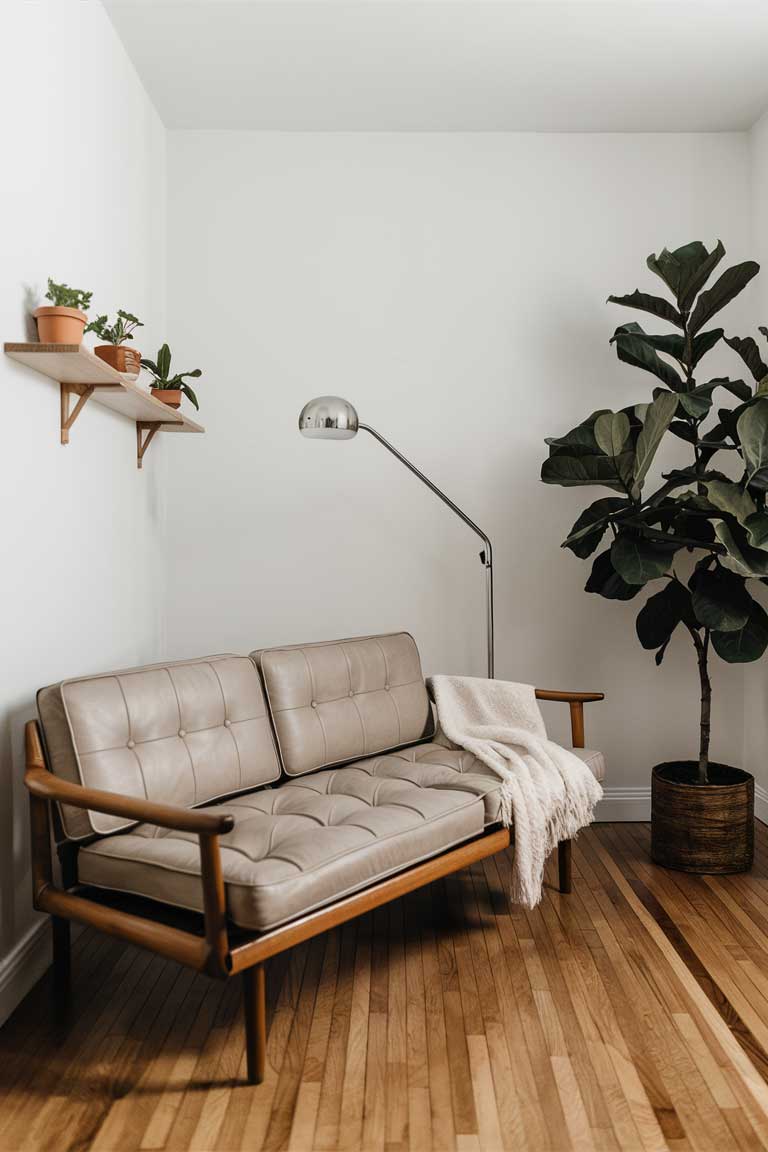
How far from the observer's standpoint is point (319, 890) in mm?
1993

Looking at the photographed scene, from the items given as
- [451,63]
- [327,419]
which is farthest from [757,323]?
[327,419]

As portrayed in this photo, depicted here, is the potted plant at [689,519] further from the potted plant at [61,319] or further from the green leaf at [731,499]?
the potted plant at [61,319]

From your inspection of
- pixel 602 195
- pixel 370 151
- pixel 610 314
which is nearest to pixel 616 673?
pixel 610 314

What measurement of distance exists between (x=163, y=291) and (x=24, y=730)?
7.05ft

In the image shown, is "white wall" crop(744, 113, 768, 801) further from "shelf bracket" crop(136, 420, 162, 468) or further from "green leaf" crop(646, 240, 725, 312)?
"shelf bracket" crop(136, 420, 162, 468)

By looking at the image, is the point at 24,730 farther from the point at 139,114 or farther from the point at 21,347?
the point at 139,114

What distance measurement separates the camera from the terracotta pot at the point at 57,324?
7.13ft

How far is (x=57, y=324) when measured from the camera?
2.18m

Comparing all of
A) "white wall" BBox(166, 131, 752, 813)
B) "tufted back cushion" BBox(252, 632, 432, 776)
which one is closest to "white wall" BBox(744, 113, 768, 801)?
"white wall" BBox(166, 131, 752, 813)

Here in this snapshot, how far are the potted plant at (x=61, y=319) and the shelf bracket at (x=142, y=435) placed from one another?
3.28 ft

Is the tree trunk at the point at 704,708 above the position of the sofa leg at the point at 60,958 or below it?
above

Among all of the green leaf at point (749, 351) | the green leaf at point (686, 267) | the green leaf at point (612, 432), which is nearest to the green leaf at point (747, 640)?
the green leaf at point (612, 432)

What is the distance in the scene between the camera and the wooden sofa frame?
1.81 metres

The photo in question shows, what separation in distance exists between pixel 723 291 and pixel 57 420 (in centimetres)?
236
